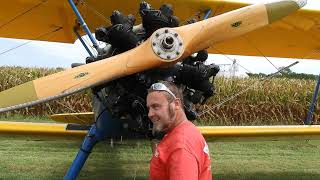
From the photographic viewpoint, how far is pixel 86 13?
525 cm

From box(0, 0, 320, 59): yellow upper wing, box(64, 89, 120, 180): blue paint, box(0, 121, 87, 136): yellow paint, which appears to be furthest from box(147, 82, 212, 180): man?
box(0, 121, 87, 136): yellow paint

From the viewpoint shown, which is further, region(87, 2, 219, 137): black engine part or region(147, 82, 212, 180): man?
region(87, 2, 219, 137): black engine part

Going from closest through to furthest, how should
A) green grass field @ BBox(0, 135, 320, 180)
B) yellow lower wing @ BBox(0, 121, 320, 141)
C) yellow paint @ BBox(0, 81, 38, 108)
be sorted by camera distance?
yellow paint @ BBox(0, 81, 38, 108), yellow lower wing @ BBox(0, 121, 320, 141), green grass field @ BBox(0, 135, 320, 180)

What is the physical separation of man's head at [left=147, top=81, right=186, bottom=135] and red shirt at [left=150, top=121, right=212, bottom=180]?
4cm

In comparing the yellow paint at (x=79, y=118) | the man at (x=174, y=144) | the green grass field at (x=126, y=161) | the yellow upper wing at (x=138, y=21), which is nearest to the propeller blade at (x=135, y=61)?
the man at (x=174, y=144)

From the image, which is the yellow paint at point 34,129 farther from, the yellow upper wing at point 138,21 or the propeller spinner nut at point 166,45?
the propeller spinner nut at point 166,45

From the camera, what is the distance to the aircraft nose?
3.53 meters

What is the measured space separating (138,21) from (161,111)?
10.1 feet

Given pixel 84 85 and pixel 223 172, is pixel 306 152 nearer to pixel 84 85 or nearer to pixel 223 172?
pixel 223 172

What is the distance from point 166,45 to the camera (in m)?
3.06

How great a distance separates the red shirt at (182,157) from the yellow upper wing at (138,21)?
117 inches

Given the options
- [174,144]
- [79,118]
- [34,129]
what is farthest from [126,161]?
[174,144]

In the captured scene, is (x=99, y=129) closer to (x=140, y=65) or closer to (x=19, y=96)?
(x=19, y=96)

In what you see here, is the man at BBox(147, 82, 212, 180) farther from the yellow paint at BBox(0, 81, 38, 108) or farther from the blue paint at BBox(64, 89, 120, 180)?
the blue paint at BBox(64, 89, 120, 180)
